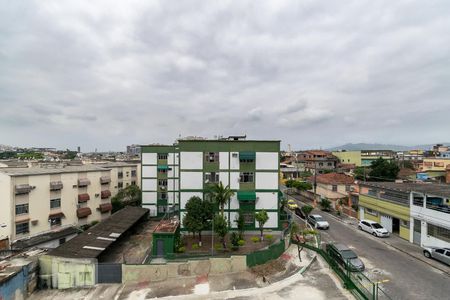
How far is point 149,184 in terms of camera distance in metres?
44.6

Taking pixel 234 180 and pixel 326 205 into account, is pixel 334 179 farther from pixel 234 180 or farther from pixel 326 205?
pixel 234 180

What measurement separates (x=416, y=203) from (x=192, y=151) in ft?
84.3

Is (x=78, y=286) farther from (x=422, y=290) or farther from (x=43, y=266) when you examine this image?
(x=422, y=290)

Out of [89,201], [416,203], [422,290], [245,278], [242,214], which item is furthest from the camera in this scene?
[89,201]

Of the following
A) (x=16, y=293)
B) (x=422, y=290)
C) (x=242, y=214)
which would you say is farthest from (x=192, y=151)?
(x=422, y=290)

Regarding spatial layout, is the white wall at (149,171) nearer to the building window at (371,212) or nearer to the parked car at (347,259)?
the parked car at (347,259)

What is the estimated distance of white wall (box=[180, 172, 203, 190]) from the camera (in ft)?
99.0

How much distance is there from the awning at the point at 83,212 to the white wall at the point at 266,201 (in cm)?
2599

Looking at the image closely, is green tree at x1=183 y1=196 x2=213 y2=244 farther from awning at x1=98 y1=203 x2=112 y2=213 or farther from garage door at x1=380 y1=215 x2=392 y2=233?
garage door at x1=380 y1=215 x2=392 y2=233

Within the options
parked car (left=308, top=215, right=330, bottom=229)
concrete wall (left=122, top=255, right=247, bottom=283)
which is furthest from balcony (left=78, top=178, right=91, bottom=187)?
parked car (left=308, top=215, right=330, bottom=229)

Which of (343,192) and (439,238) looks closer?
(439,238)

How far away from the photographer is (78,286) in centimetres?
1983

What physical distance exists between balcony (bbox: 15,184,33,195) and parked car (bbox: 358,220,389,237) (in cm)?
4244

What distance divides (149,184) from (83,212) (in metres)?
11.2
